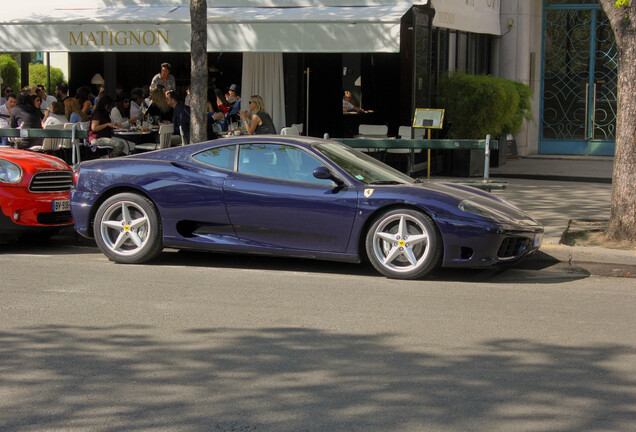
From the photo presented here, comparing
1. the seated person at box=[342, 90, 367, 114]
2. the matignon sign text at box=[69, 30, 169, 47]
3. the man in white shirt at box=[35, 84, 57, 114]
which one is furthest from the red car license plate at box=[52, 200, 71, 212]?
the man in white shirt at box=[35, 84, 57, 114]

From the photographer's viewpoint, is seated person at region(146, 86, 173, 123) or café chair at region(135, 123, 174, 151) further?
seated person at region(146, 86, 173, 123)

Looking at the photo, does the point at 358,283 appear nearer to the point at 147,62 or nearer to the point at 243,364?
the point at 243,364

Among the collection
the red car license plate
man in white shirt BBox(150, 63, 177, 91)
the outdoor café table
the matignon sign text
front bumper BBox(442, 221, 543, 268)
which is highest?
the matignon sign text

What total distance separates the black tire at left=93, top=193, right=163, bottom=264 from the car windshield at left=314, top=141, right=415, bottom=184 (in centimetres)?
179

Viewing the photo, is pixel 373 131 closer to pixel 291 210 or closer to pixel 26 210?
pixel 26 210

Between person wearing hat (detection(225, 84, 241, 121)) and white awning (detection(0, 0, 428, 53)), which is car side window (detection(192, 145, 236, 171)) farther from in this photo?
person wearing hat (detection(225, 84, 241, 121))

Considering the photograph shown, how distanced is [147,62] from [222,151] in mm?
12546

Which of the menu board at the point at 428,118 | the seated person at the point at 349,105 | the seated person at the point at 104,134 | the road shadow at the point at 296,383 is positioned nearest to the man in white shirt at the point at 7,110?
the seated person at the point at 104,134

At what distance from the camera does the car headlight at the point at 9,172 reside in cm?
966

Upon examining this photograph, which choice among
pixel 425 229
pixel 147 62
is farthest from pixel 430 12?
A: pixel 425 229

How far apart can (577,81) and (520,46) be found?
5.78ft

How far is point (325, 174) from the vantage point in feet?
27.3

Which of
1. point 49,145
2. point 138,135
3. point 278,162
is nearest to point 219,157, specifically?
point 278,162

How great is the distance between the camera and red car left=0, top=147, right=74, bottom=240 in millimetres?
9586
